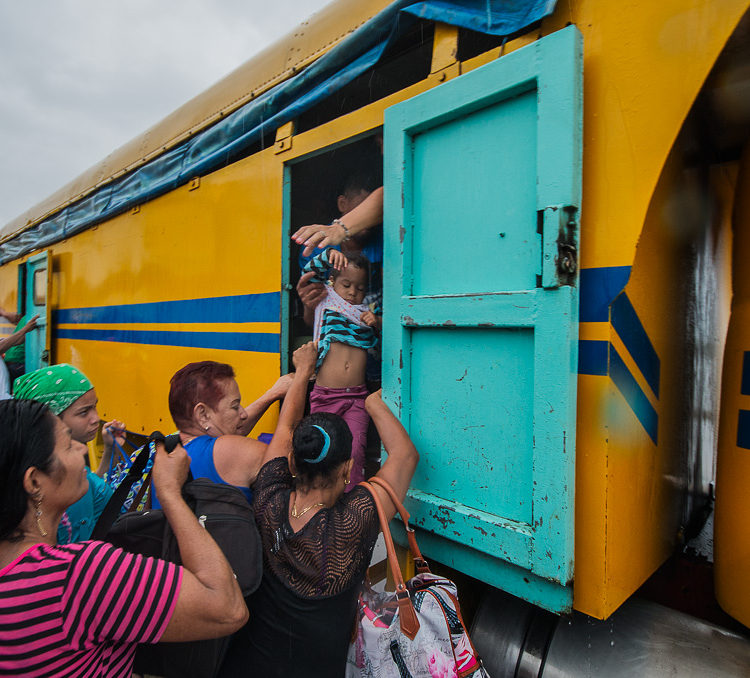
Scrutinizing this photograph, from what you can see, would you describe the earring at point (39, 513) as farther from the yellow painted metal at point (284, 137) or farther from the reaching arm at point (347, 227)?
the yellow painted metal at point (284, 137)

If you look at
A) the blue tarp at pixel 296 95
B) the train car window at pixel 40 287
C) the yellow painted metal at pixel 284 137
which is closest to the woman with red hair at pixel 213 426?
the yellow painted metal at pixel 284 137

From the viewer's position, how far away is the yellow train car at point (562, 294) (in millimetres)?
1202

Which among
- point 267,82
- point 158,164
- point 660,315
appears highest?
point 267,82

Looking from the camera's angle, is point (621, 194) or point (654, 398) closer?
point (621, 194)

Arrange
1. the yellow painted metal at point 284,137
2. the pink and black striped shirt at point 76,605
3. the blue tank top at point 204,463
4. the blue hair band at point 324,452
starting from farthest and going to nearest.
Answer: the yellow painted metal at point 284,137
the blue tank top at point 204,463
the blue hair band at point 324,452
the pink and black striped shirt at point 76,605

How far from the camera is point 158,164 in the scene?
9.57ft

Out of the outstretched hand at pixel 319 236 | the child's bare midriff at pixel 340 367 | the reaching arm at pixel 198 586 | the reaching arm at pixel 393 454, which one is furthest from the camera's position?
the child's bare midriff at pixel 340 367

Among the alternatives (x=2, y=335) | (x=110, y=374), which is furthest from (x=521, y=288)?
(x=2, y=335)

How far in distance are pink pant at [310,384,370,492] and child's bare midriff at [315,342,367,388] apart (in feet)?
0.11

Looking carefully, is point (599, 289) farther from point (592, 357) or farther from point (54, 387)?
point (54, 387)

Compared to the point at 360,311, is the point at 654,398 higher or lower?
lower

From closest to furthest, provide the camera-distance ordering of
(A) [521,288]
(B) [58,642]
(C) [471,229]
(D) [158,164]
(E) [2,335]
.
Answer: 1. (B) [58,642]
2. (A) [521,288]
3. (C) [471,229]
4. (D) [158,164]
5. (E) [2,335]

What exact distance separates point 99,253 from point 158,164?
1207 mm

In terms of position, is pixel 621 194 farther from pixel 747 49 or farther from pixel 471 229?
pixel 747 49
